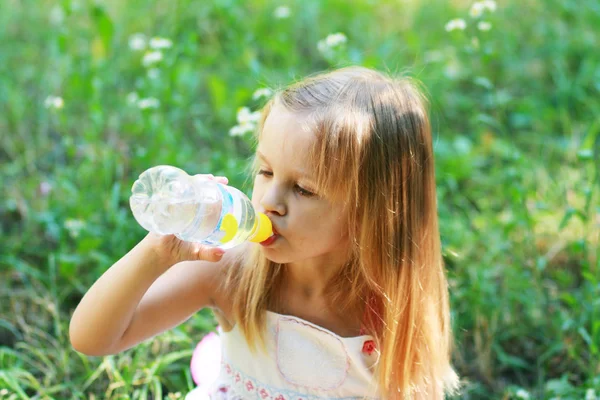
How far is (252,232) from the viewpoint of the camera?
1717 mm

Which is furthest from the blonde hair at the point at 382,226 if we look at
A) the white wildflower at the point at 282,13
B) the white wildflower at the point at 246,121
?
the white wildflower at the point at 282,13

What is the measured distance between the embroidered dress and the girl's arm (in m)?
0.19

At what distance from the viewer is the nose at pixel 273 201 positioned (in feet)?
5.67

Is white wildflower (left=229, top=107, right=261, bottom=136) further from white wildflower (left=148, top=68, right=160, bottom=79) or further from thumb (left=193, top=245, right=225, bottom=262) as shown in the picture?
thumb (left=193, top=245, right=225, bottom=262)

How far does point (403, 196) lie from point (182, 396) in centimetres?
99

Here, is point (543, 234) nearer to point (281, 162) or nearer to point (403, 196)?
point (403, 196)

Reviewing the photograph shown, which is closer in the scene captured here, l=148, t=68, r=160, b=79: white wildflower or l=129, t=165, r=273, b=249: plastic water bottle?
l=129, t=165, r=273, b=249: plastic water bottle

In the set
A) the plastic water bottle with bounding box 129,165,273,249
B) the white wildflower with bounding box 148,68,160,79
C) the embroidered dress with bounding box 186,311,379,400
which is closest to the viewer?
the plastic water bottle with bounding box 129,165,273,249

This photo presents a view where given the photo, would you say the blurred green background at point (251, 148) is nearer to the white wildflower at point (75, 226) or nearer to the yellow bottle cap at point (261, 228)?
the white wildflower at point (75, 226)

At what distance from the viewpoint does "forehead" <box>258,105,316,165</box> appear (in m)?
1.74

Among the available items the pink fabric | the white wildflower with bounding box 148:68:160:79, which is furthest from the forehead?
the white wildflower with bounding box 148:68:160:79

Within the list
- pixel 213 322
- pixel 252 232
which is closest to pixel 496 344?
pixel 213 322

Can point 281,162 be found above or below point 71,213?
above

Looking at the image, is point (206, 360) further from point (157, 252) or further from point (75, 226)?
point (157, 252)
